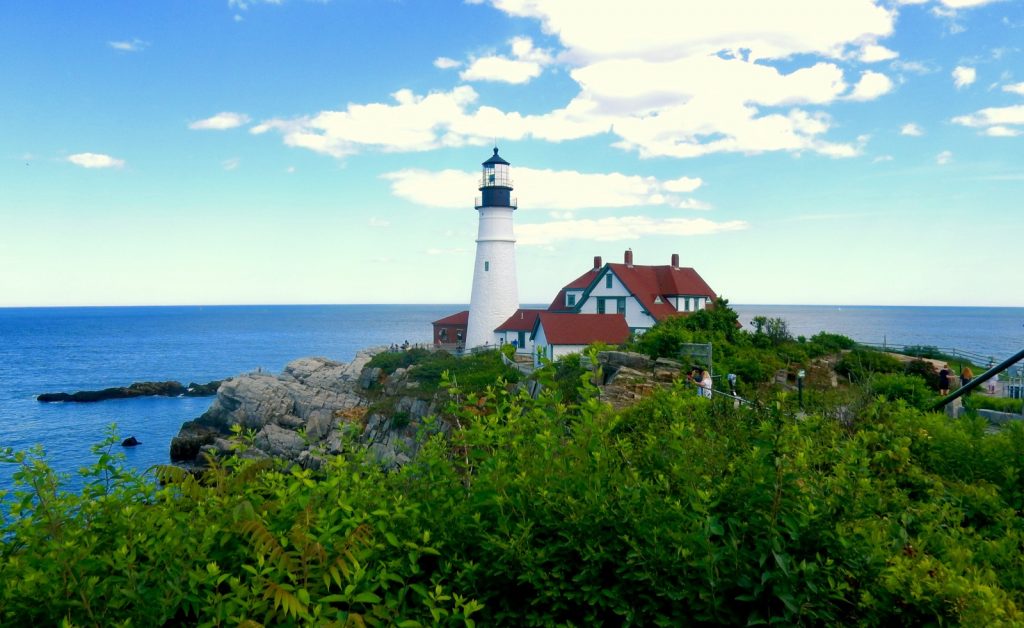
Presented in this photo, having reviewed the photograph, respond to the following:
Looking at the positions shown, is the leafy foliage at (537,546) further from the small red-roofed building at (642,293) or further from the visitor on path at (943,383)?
the small red-roofed building at (642,293)

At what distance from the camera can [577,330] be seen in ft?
116

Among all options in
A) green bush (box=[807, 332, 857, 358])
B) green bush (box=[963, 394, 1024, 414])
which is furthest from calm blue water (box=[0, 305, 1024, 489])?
green bush (box=[807, 332, 857, 358])

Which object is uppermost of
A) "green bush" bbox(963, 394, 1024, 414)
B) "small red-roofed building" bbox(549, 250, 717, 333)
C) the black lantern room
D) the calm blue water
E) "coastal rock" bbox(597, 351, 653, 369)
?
the black lantern room

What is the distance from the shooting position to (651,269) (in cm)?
4219

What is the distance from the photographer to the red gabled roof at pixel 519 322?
44188mm

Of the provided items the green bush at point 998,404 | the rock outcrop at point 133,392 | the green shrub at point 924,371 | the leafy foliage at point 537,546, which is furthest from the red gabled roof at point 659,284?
the rock outcrop at point 133,392

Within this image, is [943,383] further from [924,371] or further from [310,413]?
[310,413]

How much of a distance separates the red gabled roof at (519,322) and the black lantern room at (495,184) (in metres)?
7.89

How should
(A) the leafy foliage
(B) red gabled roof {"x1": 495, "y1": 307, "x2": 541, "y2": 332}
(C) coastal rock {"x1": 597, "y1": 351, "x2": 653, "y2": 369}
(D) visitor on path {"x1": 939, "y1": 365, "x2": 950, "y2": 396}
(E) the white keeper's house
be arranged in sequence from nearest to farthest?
(A) the leafy foliage < (D) visitor on path {"x1": 939, "y1": 365, "x2": 950, "y2": 396} < (C) coastal rock {"x1": 597, "y1": 351, "x2": 653, "y2": 369} < (E) the white keeper's house < (B) red gabled roof {"x1": 495, "y1": 307, "x2": 541, "y2": 332}

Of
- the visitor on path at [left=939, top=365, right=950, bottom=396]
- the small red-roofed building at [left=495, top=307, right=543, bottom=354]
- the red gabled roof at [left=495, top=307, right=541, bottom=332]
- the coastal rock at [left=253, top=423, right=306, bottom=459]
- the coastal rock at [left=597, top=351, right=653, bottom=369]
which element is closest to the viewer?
the visitor on path at [left=939, top=365, right=950, bottom=396]

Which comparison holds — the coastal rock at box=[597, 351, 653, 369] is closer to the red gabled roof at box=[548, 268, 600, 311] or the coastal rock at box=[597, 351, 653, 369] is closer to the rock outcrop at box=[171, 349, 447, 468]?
the rock outcrop at box=[171, 349, 447, 468]

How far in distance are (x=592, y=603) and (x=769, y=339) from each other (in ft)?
80.2

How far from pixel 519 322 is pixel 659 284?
393 inches

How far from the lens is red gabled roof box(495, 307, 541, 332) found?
44.2 metres
